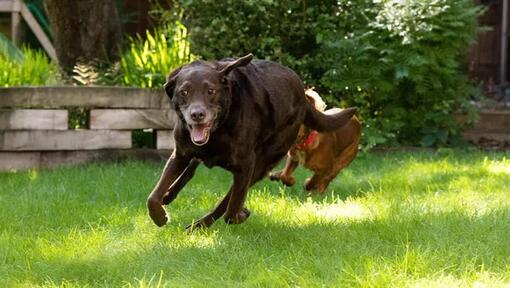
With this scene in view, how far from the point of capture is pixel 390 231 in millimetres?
4363

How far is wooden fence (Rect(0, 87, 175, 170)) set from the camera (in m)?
7.25

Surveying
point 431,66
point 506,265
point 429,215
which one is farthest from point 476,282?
point 431,66

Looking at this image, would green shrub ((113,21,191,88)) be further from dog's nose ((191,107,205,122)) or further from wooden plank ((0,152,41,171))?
dog's nose ((191,107,205,122))

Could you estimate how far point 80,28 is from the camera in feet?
28.6

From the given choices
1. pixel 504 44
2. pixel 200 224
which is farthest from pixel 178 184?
pixel 504 44

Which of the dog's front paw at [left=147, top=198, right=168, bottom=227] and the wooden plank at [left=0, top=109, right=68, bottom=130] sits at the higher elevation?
the dog's front paw at [left=147, top=198, right=168, bottom=227]

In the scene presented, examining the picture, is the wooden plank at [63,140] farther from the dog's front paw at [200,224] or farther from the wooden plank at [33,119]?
the dog's front paw at [200,224]

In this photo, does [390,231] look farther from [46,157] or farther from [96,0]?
[96,0]

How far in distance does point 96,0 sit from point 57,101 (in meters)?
1.70

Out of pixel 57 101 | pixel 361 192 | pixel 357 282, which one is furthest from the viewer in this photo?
pixel 57 101

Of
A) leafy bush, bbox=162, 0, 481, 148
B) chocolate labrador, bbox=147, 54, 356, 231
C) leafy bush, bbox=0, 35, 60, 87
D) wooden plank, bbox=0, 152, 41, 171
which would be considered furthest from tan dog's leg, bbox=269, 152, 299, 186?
leafy bush, bbox=0, 35, 60, 87

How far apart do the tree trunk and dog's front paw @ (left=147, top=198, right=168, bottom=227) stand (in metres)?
4.66

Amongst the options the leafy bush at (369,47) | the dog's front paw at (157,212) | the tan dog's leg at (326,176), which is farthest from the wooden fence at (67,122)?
the dog's front paw at (157,212)

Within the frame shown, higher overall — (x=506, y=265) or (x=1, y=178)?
(x=506, y=265)
